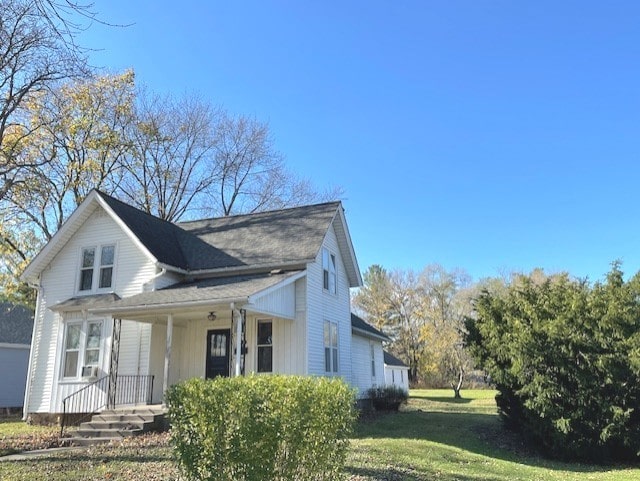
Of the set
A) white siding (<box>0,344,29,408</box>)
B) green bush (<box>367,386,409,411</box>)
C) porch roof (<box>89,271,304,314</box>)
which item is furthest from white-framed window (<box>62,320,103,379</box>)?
green bush (<box>367,386,409,411</box>)

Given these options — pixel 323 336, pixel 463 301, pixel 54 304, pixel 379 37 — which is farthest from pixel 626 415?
pixel 463 301

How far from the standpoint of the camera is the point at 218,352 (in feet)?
50.6

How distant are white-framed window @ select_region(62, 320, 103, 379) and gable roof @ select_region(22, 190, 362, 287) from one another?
2952 millimetres

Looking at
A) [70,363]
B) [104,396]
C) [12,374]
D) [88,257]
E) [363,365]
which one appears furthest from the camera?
[12,374]

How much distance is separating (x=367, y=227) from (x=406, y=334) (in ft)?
84.8

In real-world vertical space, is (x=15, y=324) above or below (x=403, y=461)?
above

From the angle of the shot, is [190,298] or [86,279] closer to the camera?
[190,298]

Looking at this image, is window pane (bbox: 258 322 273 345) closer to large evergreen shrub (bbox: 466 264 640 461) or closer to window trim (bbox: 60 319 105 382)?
window trim (bbox: 60 319 105 382)

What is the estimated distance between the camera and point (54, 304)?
53.7 ft

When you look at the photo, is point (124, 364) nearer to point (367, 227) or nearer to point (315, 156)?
point (315, 156)

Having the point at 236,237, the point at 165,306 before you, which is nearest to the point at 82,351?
the point at 165,306

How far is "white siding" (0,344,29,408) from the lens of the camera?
22.7 metres

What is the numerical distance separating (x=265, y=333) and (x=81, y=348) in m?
5.86

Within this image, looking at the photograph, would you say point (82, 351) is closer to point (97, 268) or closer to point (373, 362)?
point (97, 268)
